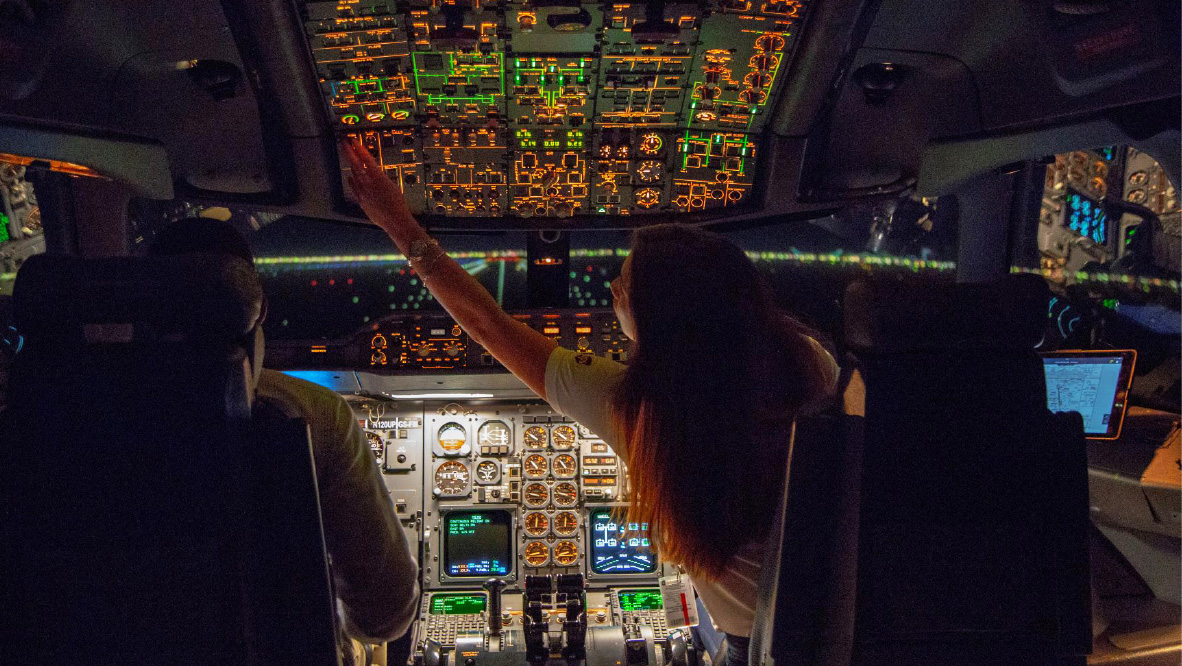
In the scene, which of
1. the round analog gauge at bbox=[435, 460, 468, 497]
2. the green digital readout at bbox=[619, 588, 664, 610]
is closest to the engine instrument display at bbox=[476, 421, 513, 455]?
the round analog gauge at bbox=[435, 460, 468, 497]

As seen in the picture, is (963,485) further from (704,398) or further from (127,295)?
(127,295)

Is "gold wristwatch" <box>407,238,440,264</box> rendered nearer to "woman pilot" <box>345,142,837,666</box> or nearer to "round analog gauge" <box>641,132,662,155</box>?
"woman pilot" <box>345,142,837,666</box>

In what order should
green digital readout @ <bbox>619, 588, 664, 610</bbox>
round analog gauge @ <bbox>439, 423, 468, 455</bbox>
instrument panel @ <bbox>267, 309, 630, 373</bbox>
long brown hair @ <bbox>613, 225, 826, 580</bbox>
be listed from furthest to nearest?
round analog gauge @ <bbox>439, 423, 468, 455</bbox>, green digital readout @ <bbox>619, 588, 664, 610</bbox>, instrument panel @ <bbox>267, 309, 630, 373</bbox>, long brown hair @ <bbox>613, 225, 826, 580</bbox>

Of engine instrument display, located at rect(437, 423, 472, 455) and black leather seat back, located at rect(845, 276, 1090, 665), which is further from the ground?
black leather seat back, located at rect(845, 276, 1090, 665)

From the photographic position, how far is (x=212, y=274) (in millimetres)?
1090

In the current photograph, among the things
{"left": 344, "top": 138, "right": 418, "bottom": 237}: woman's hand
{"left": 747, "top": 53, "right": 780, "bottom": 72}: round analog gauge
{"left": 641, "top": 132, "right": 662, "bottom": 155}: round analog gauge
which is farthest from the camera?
{"left": 641, "top": 132, "right": 662, "bottom": 155}: round analog gauge

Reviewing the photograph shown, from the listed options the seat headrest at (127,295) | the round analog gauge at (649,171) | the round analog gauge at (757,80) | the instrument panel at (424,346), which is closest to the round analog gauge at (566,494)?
the instrument panel at (424,346)

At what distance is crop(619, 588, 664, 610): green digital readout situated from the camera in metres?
2.86

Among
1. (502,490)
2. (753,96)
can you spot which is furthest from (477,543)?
(753,96)

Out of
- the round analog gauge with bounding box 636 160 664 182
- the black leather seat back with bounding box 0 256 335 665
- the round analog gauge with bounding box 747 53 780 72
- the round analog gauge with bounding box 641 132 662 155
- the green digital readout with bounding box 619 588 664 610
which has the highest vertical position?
the round analog gauge with bounding box 747 53 780 72

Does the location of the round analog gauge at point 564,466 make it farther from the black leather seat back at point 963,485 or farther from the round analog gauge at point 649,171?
the black leather seat back at point 963,485

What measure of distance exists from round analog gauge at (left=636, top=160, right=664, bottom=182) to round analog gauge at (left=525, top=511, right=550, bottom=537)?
4.30 feet

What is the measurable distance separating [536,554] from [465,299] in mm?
1627

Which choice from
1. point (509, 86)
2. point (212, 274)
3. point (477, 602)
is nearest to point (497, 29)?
point (509, 86)
